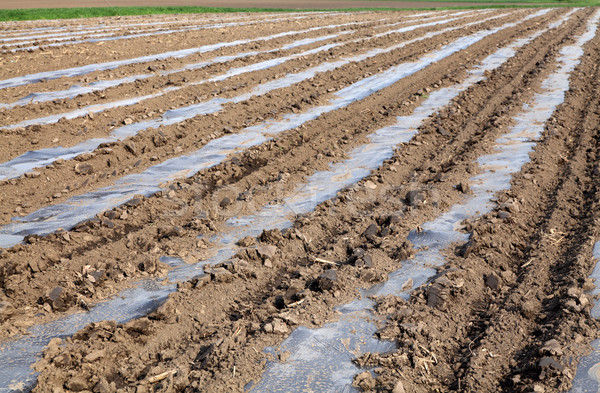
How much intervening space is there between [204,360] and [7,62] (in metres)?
12.2

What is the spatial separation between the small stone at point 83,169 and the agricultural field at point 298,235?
0.06 meters

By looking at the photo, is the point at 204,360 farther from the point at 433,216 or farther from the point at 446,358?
the point at 433,216

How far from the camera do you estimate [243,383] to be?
299cm

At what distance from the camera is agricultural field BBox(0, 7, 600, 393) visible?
125 inches

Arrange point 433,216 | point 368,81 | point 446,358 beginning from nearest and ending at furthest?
point 446,358 → point 433,216 → point 368,81

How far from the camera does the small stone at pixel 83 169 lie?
6.38 m

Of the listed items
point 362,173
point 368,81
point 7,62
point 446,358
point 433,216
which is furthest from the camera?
point 7,62

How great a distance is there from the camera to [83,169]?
21.0 ft

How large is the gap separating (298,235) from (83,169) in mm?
3102

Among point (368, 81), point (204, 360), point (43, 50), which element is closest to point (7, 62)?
point (43, 50)

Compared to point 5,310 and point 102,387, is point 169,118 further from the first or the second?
point 102,387

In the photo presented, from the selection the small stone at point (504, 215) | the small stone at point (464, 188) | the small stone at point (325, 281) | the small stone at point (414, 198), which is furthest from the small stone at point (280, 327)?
the small stone at point (464, 188)

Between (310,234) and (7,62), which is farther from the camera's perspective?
(7,62)

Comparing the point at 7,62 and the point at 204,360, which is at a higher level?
the point at 7,62
